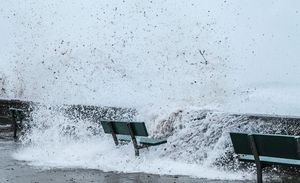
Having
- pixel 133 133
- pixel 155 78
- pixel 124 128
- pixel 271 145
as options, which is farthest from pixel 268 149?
pixel 155 78

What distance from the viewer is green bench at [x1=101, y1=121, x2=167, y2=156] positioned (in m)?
7.16

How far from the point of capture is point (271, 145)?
506 cm

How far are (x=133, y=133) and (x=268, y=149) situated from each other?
2.69 m

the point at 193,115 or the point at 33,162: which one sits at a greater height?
the point at 193,115

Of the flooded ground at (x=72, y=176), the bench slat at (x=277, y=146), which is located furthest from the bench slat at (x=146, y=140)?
the bench slat at (x=277, y=146)

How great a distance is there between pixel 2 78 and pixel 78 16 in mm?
5655

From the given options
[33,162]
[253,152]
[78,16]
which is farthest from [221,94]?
[78,16]

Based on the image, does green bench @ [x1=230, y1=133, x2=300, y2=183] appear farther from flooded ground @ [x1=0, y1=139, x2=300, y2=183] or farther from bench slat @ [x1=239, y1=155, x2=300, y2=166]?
flooded ground @ [x1=0, y1=139, x2=300, y2=183]

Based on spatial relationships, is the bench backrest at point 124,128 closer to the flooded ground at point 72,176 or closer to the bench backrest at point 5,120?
the flooded ground at point 72,176

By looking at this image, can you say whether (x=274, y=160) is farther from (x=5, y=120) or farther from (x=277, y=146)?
(x=5, y=120)

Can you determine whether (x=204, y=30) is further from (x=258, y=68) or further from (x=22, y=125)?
(x=22, y=125)

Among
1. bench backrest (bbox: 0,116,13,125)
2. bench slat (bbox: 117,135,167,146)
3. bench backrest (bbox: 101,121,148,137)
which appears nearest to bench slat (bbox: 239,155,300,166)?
bench slat (bbox: 117,135,167,146)

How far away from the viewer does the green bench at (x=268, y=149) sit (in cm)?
485

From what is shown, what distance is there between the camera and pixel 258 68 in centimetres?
1358
